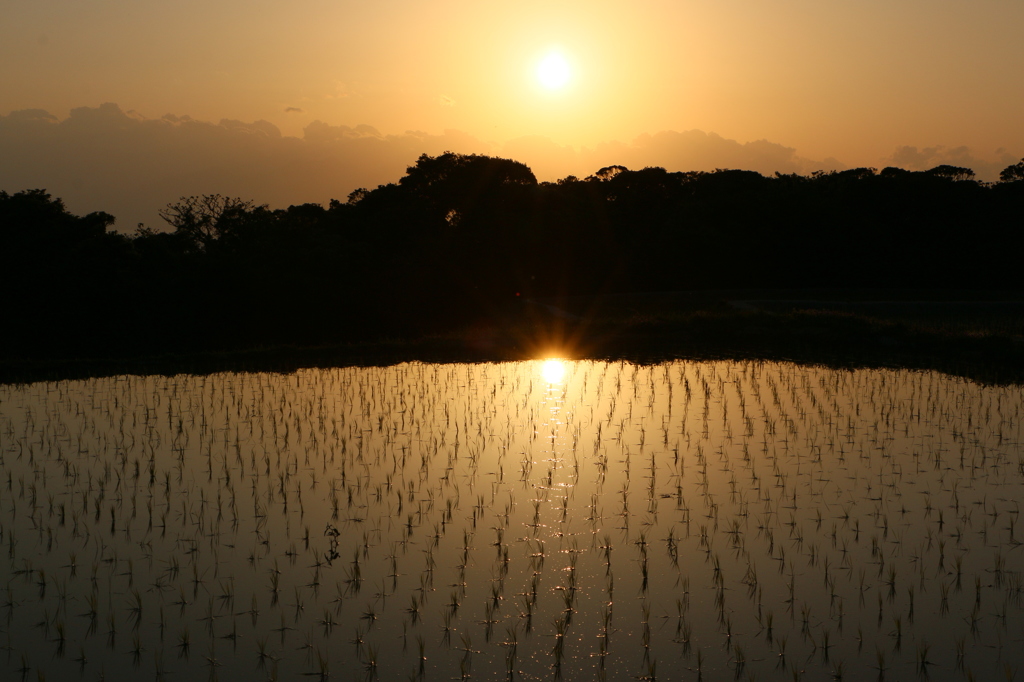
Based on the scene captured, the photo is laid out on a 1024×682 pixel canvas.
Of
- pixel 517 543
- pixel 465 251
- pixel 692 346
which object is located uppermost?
pixel 465 251

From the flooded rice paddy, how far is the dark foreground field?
530 cm

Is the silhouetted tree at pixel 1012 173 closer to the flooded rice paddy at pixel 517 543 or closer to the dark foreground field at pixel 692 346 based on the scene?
the dark foreground field at pixel 692 346

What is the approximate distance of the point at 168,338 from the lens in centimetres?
2741

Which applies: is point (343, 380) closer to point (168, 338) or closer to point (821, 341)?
point (821, 341)

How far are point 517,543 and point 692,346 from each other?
14.3 m

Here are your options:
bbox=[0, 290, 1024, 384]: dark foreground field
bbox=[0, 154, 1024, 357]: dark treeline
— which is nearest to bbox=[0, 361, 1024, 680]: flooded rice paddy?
bbox=[0, 290, 1024, 384]: dark foreground field

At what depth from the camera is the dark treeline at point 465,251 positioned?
27.3m

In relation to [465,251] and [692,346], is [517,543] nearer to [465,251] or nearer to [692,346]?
[692,346]

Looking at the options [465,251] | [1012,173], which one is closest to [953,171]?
[1012,173]

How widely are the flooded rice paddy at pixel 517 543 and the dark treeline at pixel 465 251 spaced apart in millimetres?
17666

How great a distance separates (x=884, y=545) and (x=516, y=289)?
33.5 metres

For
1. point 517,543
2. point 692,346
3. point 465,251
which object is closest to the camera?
point 517,543

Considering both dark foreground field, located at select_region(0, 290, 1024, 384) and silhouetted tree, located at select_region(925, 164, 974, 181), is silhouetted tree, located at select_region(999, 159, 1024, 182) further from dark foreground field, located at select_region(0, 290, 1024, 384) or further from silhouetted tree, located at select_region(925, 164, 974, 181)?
dark foreground field, located at select_region(0, 290, 1024, 384)

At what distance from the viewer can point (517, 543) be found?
603cm
